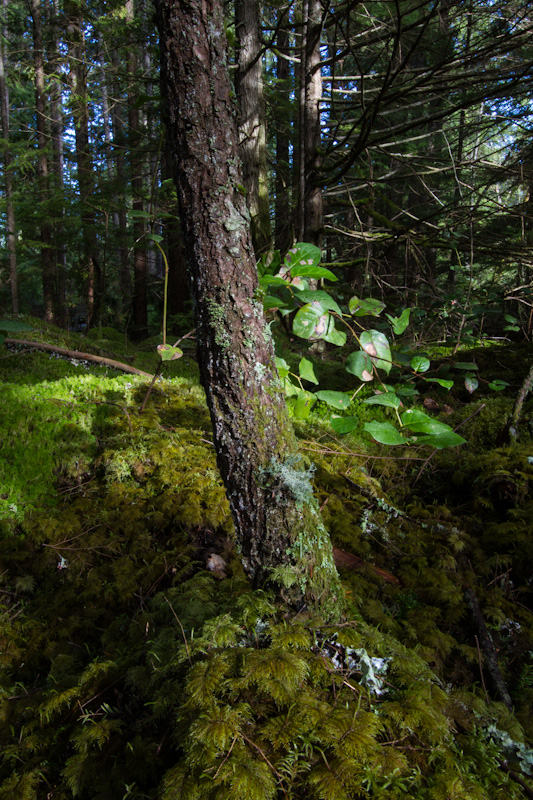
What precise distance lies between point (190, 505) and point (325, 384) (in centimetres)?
242

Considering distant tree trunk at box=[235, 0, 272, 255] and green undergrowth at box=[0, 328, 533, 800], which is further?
distant tree trunk at box=[235, 0, 272, 255]

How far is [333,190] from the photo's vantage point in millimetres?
5008

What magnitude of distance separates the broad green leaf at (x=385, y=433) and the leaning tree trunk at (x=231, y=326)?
13.6 inches

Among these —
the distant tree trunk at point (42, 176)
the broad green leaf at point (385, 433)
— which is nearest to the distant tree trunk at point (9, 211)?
Result: the distant tree trunk at point (42, 176)

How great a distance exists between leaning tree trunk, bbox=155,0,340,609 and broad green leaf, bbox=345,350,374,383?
0.28m

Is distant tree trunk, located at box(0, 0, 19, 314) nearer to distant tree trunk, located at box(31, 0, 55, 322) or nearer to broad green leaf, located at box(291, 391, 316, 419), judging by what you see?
distant tree trunk, located at box(31, 0, 55, 322)

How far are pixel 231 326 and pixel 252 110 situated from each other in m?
4.04

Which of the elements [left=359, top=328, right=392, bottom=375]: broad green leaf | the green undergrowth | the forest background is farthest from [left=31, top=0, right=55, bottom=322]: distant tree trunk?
[left=359, top=328, right=392, bottom=375]: broad green leaf

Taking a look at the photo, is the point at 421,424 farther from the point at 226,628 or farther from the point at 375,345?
the point at 226,628

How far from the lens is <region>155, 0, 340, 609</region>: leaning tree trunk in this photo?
1.26 meters

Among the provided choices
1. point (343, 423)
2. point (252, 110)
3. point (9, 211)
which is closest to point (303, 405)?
point (343, 423)

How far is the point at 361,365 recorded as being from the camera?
1279 millimetres

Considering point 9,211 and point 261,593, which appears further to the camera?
point 9,211

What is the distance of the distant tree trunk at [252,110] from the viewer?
4.03 meters
